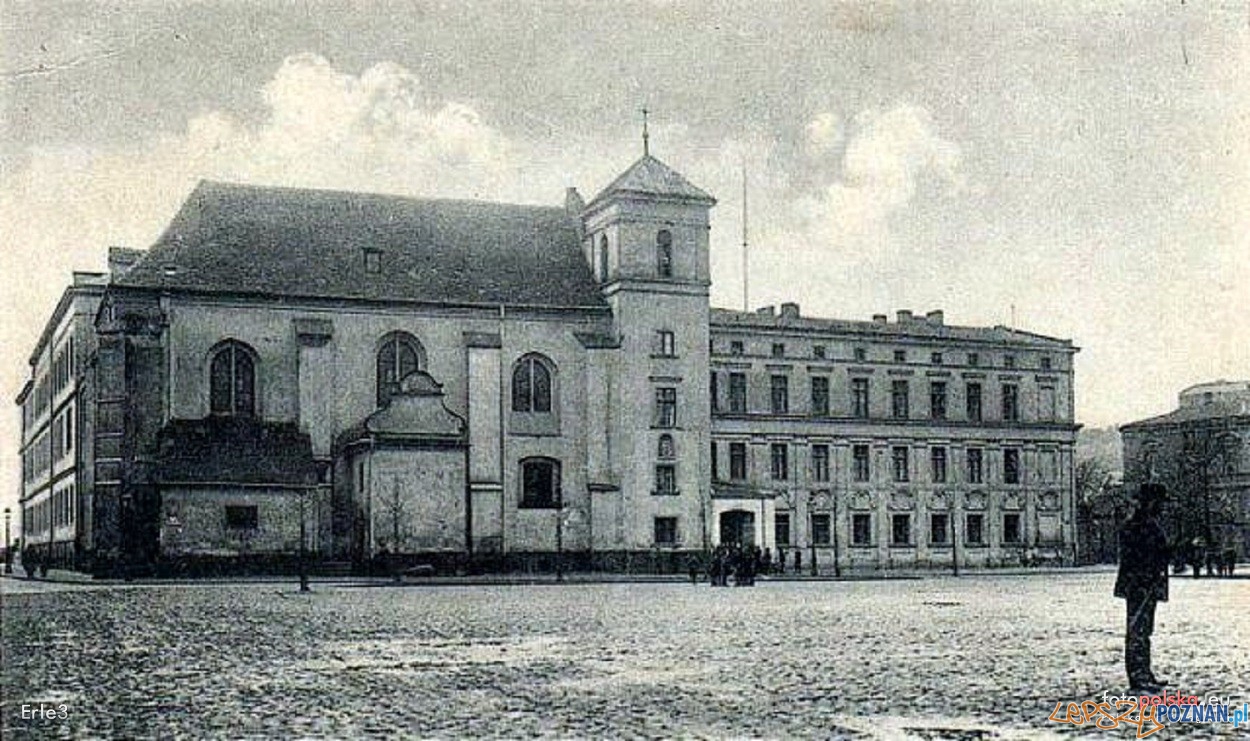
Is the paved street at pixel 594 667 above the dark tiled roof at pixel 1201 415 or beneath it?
beneath

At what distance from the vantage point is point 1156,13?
1571 centimetres

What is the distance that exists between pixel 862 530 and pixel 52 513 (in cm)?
3435

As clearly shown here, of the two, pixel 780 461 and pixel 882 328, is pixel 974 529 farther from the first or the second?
pixel 780 461

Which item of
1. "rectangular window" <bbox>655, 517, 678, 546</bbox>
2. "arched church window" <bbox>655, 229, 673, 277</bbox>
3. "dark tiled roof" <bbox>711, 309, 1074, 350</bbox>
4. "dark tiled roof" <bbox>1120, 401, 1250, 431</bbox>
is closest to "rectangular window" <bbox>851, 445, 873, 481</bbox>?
"dark tiled roof" <bbox>711, 309, 1074, 350</bbox>

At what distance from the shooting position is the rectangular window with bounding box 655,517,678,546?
52.5m

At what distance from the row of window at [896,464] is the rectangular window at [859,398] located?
1453mm

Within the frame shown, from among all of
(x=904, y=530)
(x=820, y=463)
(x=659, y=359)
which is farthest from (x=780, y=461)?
(x=659, y=359)

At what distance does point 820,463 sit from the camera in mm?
60594

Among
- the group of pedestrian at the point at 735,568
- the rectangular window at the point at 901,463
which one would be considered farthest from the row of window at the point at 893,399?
the group of pedestrian at the point at 735,568

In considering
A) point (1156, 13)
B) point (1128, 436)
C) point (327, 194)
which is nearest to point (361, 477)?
point (327, 194)

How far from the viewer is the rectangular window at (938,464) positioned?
62594 mm

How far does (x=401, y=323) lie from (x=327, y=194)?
6441mm

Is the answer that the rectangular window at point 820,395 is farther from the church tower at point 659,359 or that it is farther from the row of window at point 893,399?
the church tower at point 659,359

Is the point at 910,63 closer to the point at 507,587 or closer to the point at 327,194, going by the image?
the point at 507,587
